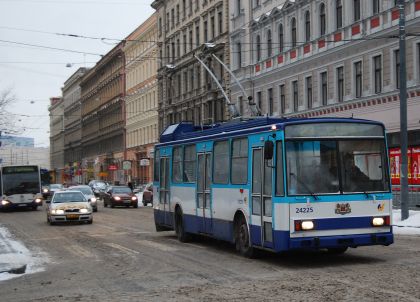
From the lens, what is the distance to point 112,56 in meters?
99.4

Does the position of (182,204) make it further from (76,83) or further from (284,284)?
(76,83)

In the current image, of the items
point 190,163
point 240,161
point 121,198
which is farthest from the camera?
point 121,198

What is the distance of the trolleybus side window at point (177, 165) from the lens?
64.9 ft

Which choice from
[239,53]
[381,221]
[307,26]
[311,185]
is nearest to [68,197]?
[311,185]

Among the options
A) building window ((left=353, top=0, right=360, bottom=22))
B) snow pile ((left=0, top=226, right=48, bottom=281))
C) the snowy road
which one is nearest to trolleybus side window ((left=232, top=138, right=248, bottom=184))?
the snowy road

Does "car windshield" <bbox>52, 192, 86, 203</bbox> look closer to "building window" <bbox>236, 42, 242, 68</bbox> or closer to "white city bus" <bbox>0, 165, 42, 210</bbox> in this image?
"white city bus" <bbox>0, 165, 42, 210</bbox>

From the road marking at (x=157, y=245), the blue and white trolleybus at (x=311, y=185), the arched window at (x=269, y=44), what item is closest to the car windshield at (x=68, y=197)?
the road marking at (x=157, y=245)

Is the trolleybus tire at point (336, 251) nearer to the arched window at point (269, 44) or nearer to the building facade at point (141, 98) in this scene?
the arched window at point (269, 44)

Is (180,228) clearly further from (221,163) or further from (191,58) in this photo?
(191,58)

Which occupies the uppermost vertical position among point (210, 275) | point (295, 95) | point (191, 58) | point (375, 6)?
point (191, 58)

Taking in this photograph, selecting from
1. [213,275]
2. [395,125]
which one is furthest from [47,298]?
[395,125]

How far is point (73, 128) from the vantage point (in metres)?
134

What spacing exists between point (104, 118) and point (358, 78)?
7340 centimetres

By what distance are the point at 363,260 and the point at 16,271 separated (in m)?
6.54
